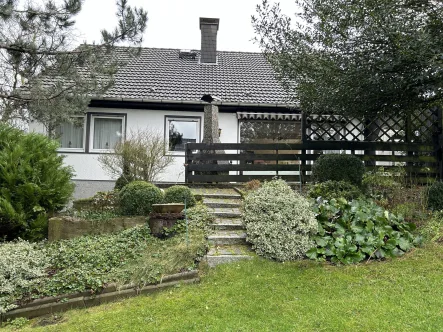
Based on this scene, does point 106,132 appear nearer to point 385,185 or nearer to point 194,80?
point 194,80

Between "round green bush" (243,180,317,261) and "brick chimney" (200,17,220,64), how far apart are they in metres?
12.3

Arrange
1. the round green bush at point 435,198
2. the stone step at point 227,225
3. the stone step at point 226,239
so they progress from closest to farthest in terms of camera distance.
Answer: the stone step at point 226,239 < the stone step at point 227,225 < the round green bush at point 435,198

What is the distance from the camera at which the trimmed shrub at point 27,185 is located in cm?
594

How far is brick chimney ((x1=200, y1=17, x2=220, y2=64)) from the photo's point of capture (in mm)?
16594

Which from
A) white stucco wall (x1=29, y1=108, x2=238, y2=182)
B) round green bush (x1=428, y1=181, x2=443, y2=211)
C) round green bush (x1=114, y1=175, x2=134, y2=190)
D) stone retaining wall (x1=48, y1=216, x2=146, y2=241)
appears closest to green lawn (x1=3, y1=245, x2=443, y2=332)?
round green bush (x1=428, y1=181, x2=443, y2=211)

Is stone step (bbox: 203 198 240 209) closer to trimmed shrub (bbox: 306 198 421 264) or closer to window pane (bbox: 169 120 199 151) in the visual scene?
trimmed shrub (bbox: 306 198 421 264)

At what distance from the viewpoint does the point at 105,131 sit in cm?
1240

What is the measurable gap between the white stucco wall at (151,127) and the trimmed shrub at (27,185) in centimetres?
514

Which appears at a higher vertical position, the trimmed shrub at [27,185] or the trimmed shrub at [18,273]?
the trimmed shrub at [27,185]

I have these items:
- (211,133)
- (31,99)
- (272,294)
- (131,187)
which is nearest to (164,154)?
(211,133)

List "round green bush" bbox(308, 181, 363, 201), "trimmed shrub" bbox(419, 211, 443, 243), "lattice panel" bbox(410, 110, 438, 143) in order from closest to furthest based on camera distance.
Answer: "trimmed shrub" bbox(419, 211, 443, 243), "round green bush" bbox(308, 181, 363, 201), "lattice panel" bbox(410, 110, 438, 143)

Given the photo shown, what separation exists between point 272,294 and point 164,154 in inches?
243

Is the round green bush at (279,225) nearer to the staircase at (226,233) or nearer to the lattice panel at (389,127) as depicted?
the staircase at (226,233)

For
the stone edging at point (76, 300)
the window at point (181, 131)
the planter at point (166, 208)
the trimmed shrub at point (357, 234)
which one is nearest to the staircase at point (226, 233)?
the planter at point (166, 208)
